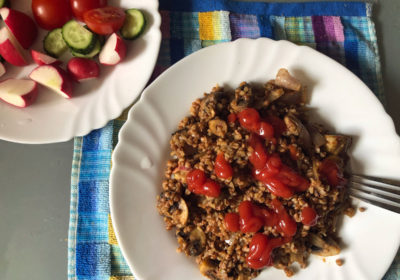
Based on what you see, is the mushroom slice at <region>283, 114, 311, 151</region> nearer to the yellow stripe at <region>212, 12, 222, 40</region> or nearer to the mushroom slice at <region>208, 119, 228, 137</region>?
the mushroom slice at <region>208, 119, 228, 137</region>

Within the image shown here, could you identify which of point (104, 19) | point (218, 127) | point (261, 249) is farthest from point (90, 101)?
point (261, 249)

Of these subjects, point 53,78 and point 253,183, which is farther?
point 53,78

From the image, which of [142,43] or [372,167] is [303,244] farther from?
[142,43]

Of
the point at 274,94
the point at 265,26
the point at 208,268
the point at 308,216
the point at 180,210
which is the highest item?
the point at 265,26

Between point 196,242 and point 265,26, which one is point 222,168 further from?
point 265,26

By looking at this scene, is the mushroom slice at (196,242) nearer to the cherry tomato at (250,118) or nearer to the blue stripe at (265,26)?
the cherry tomato at (250,118)

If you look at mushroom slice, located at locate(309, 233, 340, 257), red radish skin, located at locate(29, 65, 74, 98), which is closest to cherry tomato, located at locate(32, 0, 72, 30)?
red radish skin, located at locate(29, 65, 74, 98)

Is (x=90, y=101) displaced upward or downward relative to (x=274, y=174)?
downward

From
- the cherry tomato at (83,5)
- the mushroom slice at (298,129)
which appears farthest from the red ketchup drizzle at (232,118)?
the cherry tomato at (83,5)
